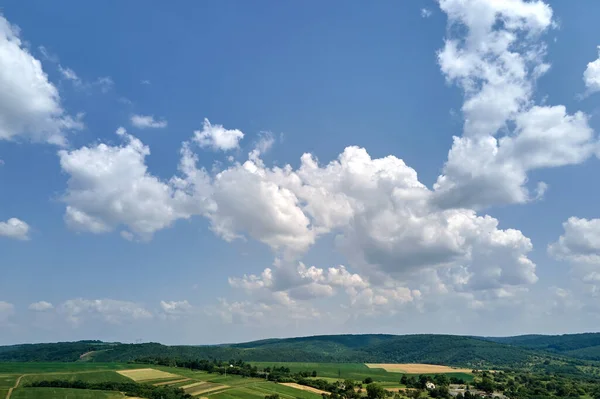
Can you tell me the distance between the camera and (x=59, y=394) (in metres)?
185

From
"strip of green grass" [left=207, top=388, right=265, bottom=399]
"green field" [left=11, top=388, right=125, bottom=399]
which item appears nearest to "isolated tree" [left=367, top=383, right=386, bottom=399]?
"strip of green grass" [left=207, top=388, right=265, bottom=399]

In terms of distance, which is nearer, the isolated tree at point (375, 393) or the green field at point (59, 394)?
the green field at point (59, 394)

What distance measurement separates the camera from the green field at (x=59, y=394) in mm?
176875

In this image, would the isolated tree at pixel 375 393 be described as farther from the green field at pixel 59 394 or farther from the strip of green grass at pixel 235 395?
the green field at pixel 59 394

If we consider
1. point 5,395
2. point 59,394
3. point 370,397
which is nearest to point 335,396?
point 370,397

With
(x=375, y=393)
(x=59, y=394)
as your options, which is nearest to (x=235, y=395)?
(x=375, y=393)

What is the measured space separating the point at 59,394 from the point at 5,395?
19.1 metres

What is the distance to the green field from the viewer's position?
17688 cm

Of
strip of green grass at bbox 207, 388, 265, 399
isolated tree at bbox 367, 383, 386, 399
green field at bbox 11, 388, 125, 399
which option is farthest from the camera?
isolated tree at bbox 367, 383, 386, 399

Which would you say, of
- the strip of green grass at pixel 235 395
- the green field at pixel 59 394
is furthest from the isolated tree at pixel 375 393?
the green field at pixel 59 394

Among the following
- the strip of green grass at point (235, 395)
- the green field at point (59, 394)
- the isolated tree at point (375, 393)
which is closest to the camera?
the green field at point (59, 394)

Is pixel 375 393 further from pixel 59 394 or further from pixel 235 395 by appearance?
pixel 59 394

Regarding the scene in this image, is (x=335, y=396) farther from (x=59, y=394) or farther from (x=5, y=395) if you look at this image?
(x=5, y=395)

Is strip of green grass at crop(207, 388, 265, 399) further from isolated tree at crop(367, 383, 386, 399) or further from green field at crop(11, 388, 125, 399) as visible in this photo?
isolated tree at crop(367, 383, 386, 399)
